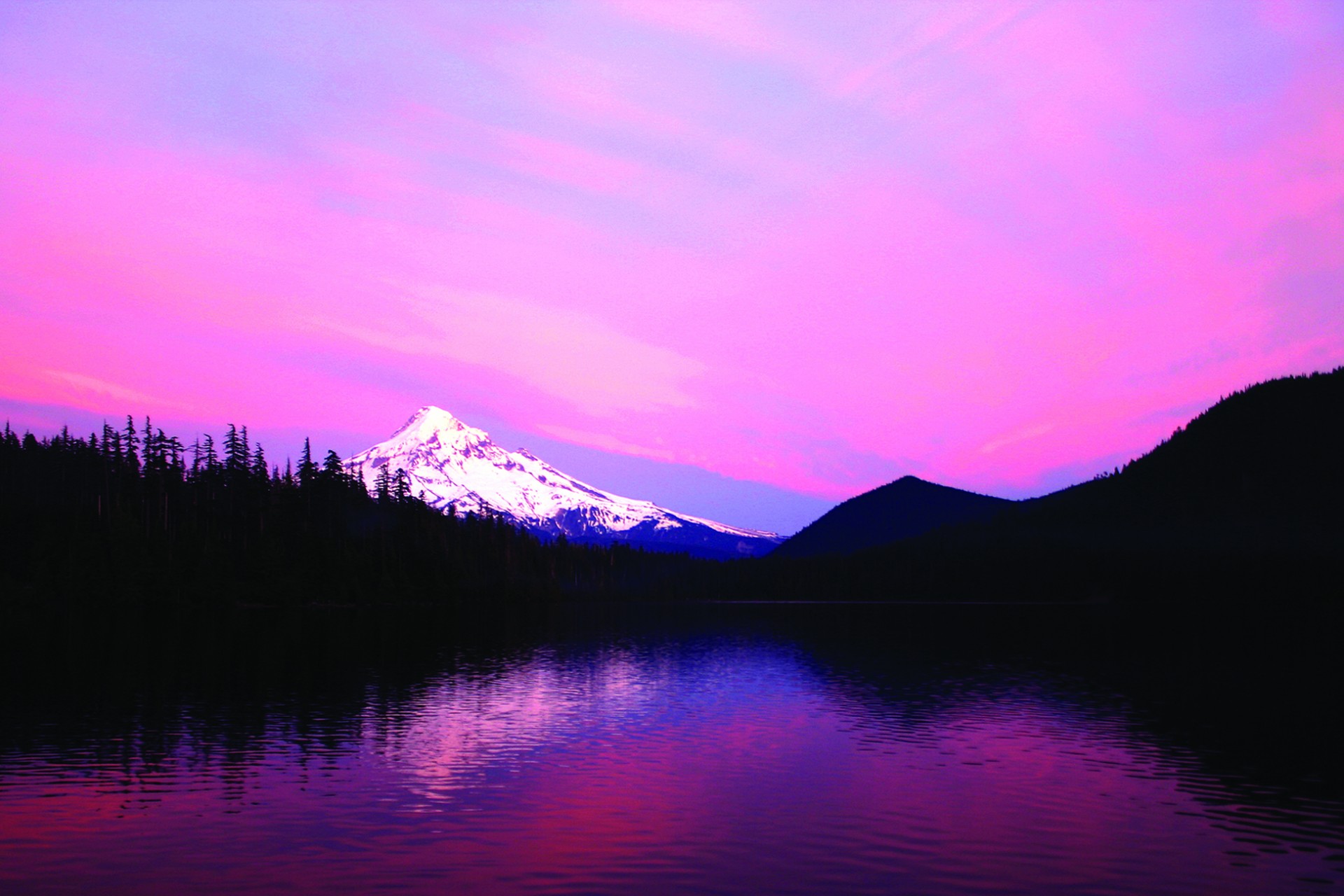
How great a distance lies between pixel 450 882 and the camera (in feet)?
88.7

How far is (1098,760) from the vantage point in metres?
46.5

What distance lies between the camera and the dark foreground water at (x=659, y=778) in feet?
93.7

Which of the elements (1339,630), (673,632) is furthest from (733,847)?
(1339,630)

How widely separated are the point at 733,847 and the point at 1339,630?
167 metres

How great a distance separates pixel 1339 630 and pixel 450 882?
17534 centimetres

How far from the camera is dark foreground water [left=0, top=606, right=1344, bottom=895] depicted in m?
28.5

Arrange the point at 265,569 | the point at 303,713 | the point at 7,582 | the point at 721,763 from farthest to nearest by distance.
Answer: the point at 265,569 → the point at 7,582 → the point at 303,713 → the point at 721,763

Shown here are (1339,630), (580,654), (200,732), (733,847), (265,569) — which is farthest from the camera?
(265,569)

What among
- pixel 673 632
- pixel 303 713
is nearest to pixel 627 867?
pixel 303 713

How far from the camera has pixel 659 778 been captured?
41719 millimetres

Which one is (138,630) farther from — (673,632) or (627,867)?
(627,867)

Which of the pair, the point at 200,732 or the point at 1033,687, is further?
the point at 1033,687

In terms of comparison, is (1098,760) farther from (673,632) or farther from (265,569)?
(265,569)

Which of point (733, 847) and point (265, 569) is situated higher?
point (265, 569)
